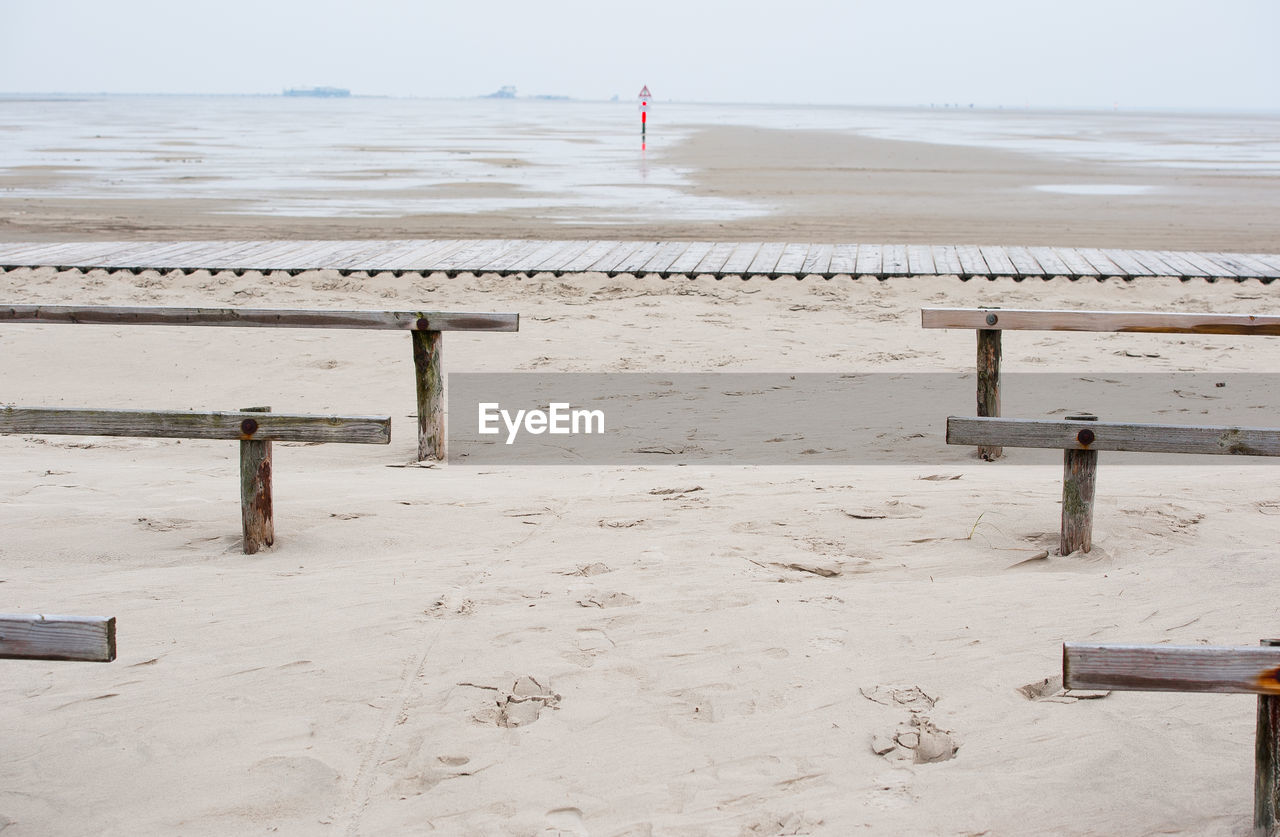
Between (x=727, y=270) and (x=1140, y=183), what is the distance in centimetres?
1562

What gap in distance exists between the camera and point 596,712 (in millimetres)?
3240

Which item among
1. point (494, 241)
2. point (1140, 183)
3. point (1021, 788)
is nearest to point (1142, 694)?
point (1021, 788)

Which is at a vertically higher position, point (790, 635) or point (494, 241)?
point (494, 241)

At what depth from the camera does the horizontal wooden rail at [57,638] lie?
2.48 metres

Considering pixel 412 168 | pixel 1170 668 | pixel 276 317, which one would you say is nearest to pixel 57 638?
pixel 1170 668

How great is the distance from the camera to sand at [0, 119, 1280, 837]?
284cm

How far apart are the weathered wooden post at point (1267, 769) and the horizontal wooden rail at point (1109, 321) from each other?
3.30 metres

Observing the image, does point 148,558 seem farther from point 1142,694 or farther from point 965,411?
point 965,411

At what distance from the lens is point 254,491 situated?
4531mm

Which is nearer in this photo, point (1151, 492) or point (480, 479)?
point (1151, 492)

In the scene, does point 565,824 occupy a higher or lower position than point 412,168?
lower

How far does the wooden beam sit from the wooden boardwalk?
860 cm

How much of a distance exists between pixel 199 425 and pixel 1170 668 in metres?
3.64

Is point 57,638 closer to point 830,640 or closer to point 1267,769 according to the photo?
point 830,640
